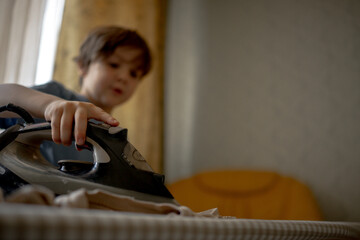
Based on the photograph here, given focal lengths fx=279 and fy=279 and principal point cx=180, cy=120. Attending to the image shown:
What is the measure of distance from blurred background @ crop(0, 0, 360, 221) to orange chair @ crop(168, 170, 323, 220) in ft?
0.43


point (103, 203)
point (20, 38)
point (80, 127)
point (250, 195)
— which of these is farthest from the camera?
point (250, 195)

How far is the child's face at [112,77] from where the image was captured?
1.00m

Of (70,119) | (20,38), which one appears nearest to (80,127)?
(70,119)


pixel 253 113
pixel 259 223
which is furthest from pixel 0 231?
pixel 253 113

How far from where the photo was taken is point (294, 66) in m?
1.34

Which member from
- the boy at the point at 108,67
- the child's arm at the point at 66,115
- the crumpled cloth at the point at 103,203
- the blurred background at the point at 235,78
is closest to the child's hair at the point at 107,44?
the boy at the point at 108,67

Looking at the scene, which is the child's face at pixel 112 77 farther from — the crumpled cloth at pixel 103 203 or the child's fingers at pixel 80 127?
the crumpled cloth at pixel 103 203

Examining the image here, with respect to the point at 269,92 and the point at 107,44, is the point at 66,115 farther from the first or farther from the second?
the point at 269,92

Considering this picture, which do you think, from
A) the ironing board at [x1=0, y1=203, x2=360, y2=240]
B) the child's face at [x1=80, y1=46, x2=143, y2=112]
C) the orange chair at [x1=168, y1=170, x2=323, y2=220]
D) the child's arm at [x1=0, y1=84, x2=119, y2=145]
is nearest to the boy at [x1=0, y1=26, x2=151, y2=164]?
the child's face at [x1=80, y1=46, x2=143, y2=112]

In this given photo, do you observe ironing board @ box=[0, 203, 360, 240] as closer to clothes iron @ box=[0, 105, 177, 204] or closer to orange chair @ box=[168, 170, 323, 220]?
clothes iron @ box=[0, 105, 177, 204]

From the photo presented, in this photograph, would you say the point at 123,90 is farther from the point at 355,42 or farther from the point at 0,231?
the point at 355,42

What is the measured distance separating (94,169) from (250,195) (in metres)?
0.87

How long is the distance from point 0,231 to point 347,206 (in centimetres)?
124

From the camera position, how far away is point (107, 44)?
98cm
